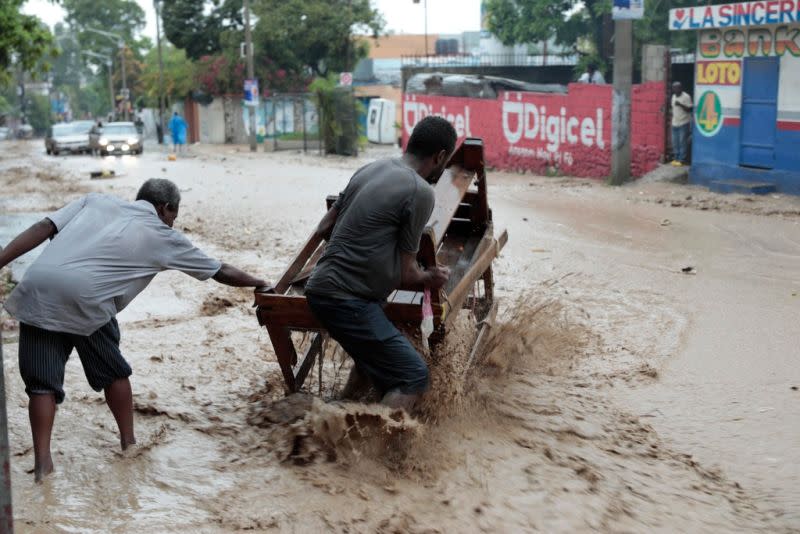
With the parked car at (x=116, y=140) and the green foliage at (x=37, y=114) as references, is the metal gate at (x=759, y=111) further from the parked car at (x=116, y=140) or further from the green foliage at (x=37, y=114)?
the green foliage at (x=37, y=114)

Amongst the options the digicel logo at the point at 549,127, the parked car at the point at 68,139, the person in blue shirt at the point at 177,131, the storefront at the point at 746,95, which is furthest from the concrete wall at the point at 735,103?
the parked car at the point at 68,139

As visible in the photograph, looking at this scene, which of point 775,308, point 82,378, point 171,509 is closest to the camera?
point 171,509

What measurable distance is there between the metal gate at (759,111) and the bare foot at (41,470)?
13.6 metres

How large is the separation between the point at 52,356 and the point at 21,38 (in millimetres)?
11147

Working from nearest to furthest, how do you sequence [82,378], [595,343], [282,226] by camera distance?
[82,378], [595,343], [282,226]

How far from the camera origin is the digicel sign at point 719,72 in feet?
52.7

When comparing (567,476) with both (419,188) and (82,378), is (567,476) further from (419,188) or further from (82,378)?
(82,378)

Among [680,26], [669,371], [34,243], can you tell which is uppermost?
[680,26]

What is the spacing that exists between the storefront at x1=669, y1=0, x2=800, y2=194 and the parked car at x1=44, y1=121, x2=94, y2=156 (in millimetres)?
25281

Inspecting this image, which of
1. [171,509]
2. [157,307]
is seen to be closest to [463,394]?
[171,509]

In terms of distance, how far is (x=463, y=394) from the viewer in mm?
5367

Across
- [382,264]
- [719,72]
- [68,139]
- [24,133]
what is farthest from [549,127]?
[24,133]

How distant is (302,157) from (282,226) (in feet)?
51.8

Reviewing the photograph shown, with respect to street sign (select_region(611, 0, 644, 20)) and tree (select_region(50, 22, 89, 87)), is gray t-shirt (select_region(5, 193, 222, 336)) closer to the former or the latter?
street sign (select_region(611, 0, 644, 20))
